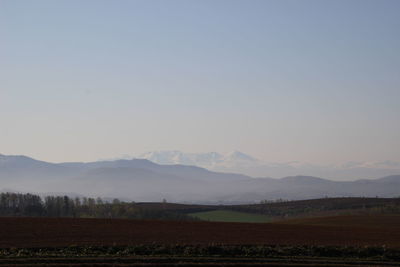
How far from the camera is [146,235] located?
49.1 metres

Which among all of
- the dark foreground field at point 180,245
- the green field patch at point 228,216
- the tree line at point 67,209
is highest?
the tree line at point 67,209

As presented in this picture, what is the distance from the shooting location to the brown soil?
44.2m

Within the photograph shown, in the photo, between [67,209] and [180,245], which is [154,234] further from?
[67,209]

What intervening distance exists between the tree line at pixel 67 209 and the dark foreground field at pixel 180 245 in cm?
3372

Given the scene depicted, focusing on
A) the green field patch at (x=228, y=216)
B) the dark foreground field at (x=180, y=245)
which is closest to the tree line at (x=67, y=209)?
the green field patch at (x=228, y=216)

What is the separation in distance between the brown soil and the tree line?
3236 cm

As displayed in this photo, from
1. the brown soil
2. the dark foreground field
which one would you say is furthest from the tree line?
the dark foreground field

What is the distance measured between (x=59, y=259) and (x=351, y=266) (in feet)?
56.2

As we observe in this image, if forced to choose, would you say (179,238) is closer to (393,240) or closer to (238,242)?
(238,242)

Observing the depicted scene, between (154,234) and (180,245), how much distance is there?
9894mm

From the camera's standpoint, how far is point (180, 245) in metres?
40.6

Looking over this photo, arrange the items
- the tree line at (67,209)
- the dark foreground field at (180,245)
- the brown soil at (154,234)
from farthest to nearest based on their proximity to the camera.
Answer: the tree line at (67,209)
the brown soil at (154,234)
the dark foreground field at (180,245)

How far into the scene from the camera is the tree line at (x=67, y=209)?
308ft

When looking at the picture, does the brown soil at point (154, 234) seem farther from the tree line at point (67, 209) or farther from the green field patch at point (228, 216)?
the green field patch at point (228, 216)
